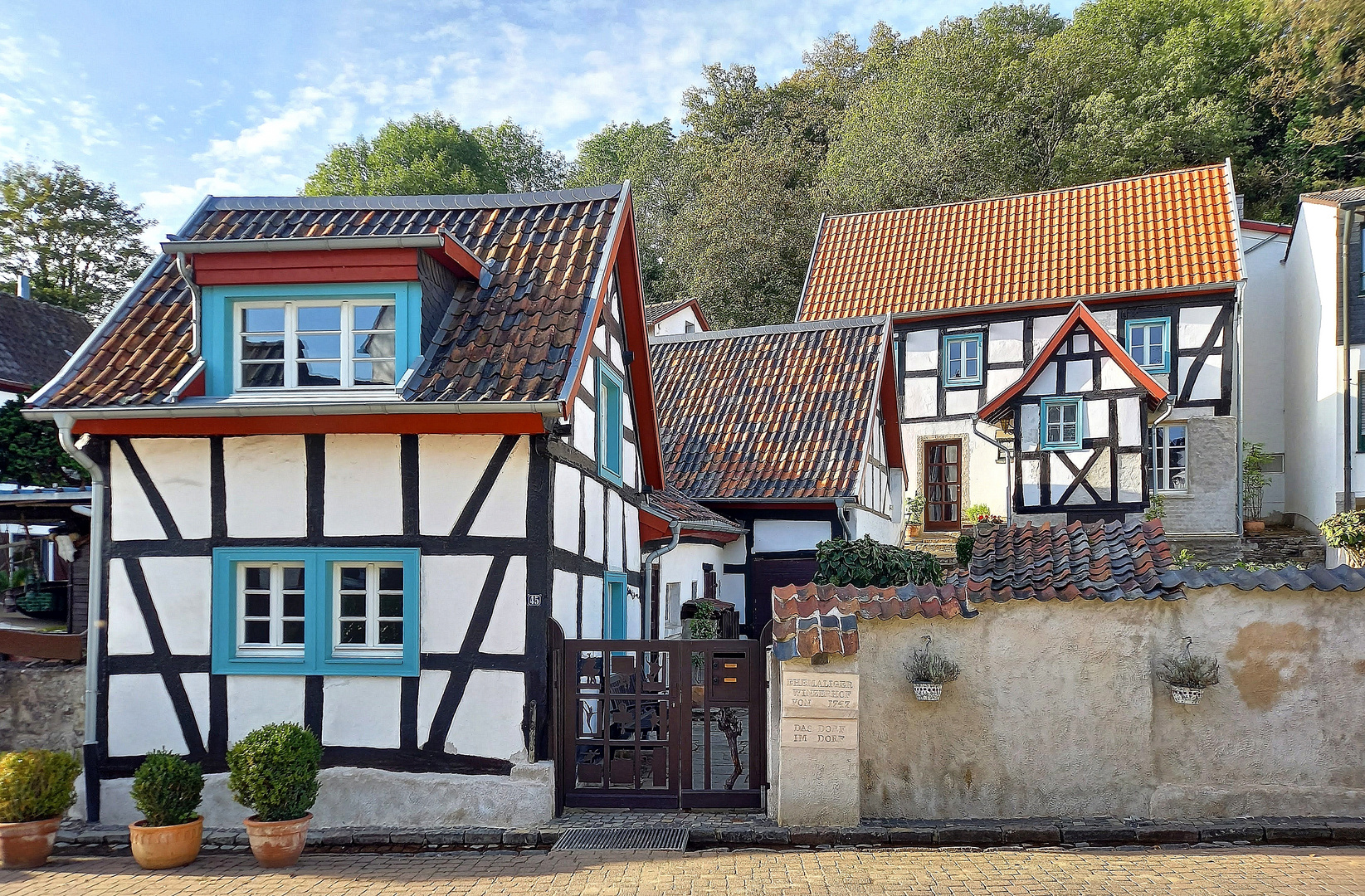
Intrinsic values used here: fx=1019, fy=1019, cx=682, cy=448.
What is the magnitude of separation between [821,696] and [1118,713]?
8.46ft

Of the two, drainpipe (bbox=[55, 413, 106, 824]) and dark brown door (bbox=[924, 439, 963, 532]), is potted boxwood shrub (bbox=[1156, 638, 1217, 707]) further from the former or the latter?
dark brown door (bbox=[924, 439, 963, 532])

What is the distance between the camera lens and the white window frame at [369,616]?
9133 millimetres

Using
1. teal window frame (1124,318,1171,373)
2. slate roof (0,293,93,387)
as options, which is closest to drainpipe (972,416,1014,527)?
teal window frame (1124,318,1171,373)

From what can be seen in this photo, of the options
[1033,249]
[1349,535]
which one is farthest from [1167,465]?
[1033,249]

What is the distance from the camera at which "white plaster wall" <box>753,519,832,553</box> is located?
651 inches

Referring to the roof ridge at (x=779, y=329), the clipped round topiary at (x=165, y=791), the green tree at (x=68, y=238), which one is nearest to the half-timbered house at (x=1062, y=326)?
the roof ridge at (x=779, y=329)

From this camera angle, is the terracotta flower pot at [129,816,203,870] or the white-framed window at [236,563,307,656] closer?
the terracotta flower pot at [129,816,203,870]

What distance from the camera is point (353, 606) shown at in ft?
30.5

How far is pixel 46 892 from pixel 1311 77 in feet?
51.1

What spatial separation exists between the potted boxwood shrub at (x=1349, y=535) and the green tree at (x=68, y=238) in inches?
1298

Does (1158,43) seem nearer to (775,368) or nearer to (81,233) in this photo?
(775,368)

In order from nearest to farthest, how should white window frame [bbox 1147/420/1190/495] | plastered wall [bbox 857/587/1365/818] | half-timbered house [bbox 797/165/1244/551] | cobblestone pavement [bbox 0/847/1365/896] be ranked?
cobblestone pavement [bbox 0/847/1365/896], plastered wall [bbox 857/587/1365/818], half-timbered house [bbox 797/165/1244/551], white window frame [bbox 1147/420/1190/495]

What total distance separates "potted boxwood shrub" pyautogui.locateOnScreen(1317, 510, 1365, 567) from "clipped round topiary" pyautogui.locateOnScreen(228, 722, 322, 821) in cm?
1555

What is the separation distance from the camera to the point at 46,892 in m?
7.45
